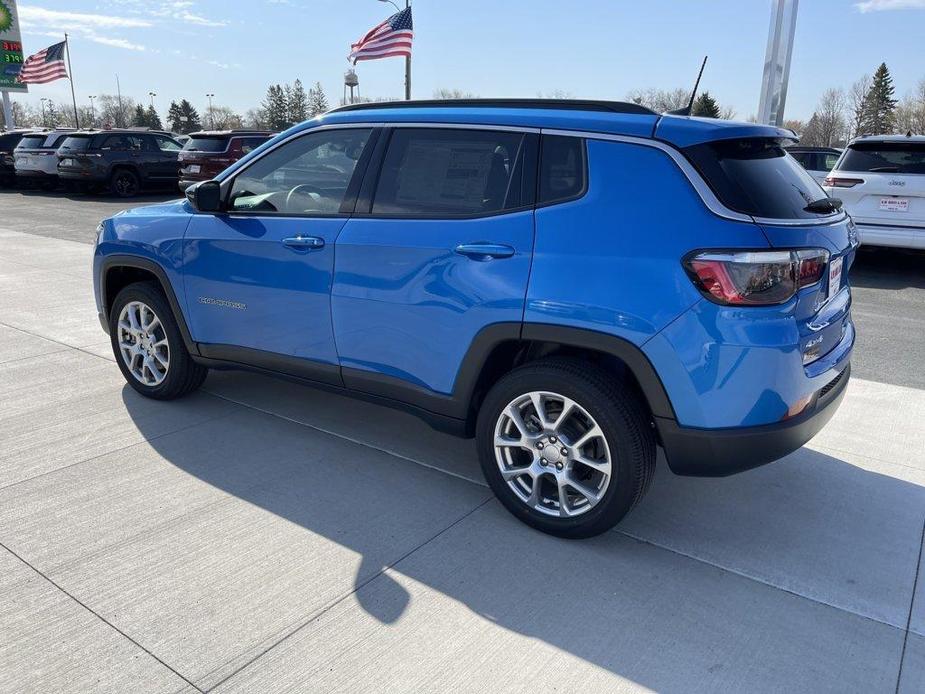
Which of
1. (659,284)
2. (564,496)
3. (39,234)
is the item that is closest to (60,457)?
(564,496)

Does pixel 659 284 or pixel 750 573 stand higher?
pixel 659 284

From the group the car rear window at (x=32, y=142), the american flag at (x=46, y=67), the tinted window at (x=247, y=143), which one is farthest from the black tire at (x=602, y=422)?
the american flag at (x=46, y=67)

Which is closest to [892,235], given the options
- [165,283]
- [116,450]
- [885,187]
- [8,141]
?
[885,187]

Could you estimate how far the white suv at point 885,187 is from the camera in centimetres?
883

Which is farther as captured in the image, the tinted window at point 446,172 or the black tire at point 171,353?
the black tire at point 171,353

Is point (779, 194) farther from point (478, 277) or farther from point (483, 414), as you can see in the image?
point (483, 414)

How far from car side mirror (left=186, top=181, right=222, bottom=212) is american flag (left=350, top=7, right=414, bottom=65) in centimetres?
1674

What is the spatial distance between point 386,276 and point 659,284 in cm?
128

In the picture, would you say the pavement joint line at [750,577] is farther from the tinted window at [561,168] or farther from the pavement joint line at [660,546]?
the tinted window at [561,168]

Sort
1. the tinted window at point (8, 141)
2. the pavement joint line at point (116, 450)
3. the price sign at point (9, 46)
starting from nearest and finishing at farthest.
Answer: the pavement joint line at point (116, 450) → the tinted window at point (8, 141) → the price sign at point (9, 46)

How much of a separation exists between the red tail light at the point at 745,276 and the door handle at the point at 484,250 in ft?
2.42

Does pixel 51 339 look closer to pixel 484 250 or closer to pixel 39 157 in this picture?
pixel 484 250

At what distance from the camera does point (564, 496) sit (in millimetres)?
3129

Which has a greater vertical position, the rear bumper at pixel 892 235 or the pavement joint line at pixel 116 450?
the rear bumper at pixel 892 235
